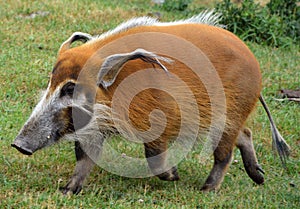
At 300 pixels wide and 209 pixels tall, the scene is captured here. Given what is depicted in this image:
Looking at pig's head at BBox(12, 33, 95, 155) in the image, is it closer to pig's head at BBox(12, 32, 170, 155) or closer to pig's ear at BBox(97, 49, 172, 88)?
pig's head at BBox(12, 32, 170, 155)

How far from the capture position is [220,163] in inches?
227

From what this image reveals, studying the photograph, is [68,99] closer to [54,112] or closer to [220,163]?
[54,112]

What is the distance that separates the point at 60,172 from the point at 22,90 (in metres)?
1.94

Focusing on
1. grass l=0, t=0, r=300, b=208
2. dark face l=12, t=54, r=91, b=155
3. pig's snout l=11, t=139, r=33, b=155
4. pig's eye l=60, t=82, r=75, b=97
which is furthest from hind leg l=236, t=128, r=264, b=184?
pig's snout l=11, t=139, r=33, b=155

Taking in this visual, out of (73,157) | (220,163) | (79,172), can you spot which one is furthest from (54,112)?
(220,163)

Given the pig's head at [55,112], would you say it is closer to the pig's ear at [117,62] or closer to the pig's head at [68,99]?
the pig's head at [68,99]

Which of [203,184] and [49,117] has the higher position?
[49,117]

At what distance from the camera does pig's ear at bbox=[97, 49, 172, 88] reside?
487 centimetres

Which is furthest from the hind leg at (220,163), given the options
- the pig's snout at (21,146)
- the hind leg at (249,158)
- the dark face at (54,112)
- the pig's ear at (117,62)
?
the pig's snout at (21,146)

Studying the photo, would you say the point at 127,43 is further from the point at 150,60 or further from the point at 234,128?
the point at 234,128

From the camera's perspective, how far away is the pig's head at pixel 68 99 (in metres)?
4.95

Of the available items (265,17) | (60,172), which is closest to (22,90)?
(60,172)

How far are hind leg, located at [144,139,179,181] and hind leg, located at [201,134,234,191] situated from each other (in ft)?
1.03

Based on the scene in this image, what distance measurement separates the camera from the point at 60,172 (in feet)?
18.6
